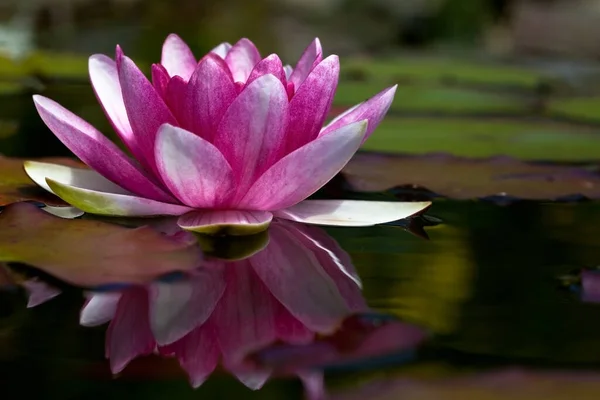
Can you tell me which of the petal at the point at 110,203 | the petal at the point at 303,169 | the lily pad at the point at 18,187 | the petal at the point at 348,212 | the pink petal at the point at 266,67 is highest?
the pink petal at the point at 266,67

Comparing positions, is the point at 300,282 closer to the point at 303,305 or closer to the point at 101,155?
the point at 303,305

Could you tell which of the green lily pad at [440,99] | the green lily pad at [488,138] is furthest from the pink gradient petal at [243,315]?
the green lily pad at [440,99]

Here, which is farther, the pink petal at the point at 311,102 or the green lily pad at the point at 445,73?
the green lily pad at the point at 445,73

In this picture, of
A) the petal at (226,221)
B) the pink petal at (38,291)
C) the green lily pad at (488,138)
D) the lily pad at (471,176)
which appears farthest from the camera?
the green lily pad at (488,138)

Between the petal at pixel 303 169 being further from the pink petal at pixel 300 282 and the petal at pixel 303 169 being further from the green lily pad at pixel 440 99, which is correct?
the green lily pad at pixel 440 99

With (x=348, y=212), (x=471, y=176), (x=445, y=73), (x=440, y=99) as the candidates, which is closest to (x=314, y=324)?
(x=348, y=212)

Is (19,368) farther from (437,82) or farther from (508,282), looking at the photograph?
(437,82)
